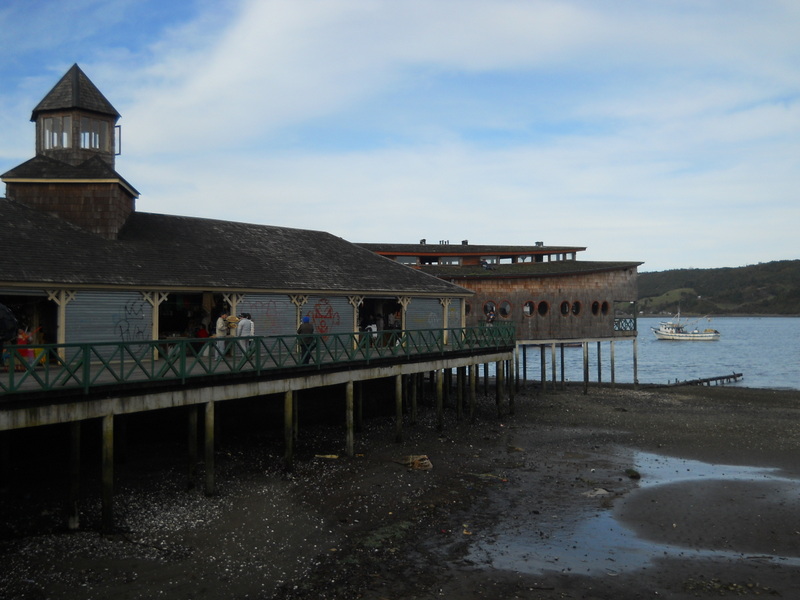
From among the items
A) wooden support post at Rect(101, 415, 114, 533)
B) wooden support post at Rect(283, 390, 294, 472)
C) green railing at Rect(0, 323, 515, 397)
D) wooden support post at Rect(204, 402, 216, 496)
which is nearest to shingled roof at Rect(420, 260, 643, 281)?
green railing at Rect(0, 323, 515, 397)

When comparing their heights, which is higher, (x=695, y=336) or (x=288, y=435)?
(x=288, y=435)

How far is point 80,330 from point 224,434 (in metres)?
5.78

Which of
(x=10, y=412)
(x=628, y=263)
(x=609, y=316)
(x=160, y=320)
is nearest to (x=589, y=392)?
(x=609, y=316)

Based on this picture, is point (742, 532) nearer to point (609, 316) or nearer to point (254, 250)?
point (254, 250)

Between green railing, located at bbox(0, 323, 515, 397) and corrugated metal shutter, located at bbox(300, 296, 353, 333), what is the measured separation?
30.9 inches

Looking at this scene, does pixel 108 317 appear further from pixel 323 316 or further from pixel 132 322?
pixel 323 316

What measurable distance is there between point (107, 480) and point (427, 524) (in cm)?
676

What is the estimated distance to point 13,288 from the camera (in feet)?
53.6

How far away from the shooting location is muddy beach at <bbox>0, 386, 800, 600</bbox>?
1138 cm

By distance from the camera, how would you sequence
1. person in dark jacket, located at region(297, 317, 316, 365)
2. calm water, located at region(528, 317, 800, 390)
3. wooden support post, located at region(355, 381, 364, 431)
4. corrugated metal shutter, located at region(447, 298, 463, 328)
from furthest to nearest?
calm water, located at region(528, 317, 800, 390) < corrugated metal shutter, located at region(447, 298, 463, 328) < wooden support post, located at region(355, 381, 364, 431) < person in dark jacket, located at region(297, 317, 316, 365)

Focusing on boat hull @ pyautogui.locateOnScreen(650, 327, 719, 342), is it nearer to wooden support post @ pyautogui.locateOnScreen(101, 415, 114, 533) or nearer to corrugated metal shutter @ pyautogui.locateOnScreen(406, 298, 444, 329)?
corrugated metal shutter @ pyautogui.locateOnScreen(406, 298, 444, 329)

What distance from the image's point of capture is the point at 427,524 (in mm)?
14320

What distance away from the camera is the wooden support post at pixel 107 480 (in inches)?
512

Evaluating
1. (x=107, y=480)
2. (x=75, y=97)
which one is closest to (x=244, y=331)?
(x=107, y=480)
